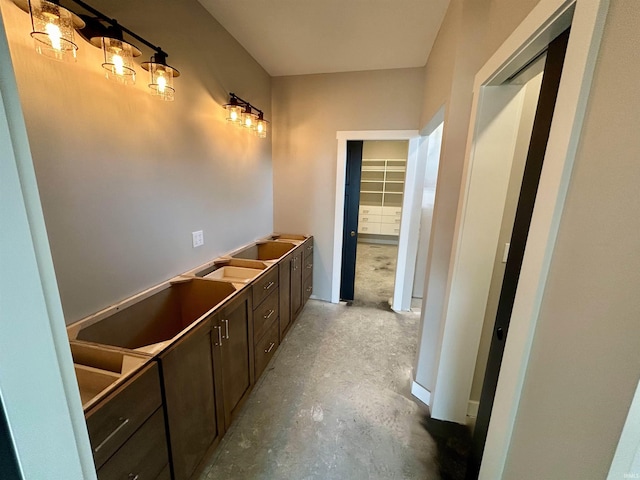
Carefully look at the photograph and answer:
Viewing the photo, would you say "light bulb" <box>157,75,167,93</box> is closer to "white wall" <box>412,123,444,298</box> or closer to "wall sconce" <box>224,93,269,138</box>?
"wall sconce" <box>224,93,269,138</box>

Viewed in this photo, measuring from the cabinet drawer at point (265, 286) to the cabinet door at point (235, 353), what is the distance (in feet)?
0.36

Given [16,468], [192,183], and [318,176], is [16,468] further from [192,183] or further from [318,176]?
[318,176]

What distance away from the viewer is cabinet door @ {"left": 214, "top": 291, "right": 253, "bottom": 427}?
149 cm

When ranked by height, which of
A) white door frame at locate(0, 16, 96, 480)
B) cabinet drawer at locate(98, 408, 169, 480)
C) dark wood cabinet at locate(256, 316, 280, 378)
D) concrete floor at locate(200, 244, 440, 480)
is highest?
white door frame at locate(0, 16, 96, 480)

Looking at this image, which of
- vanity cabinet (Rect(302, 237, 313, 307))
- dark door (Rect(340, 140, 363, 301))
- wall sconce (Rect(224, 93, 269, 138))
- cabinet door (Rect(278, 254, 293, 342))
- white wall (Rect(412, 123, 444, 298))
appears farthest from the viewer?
white wall (Rect(412, 123, 444, 298))

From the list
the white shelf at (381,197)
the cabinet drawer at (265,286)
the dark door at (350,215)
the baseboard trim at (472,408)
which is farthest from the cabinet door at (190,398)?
the white shelf at (381,197)

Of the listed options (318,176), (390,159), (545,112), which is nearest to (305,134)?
(318,176)

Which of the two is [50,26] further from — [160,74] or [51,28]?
[160,74]

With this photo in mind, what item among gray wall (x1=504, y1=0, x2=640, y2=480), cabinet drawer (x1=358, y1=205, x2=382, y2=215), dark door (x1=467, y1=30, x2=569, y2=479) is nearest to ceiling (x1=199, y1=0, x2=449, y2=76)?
dark door (x1=467, y1=30, x2=569, y2=479)

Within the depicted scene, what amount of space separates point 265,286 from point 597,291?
1813 mm

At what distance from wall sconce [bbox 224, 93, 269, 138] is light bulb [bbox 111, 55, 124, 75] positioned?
1026mm

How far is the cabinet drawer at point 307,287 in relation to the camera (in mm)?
3121

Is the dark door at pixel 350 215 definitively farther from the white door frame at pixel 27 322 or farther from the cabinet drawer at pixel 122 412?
the white door frame at pixel 27 322

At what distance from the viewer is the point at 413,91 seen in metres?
2.76
